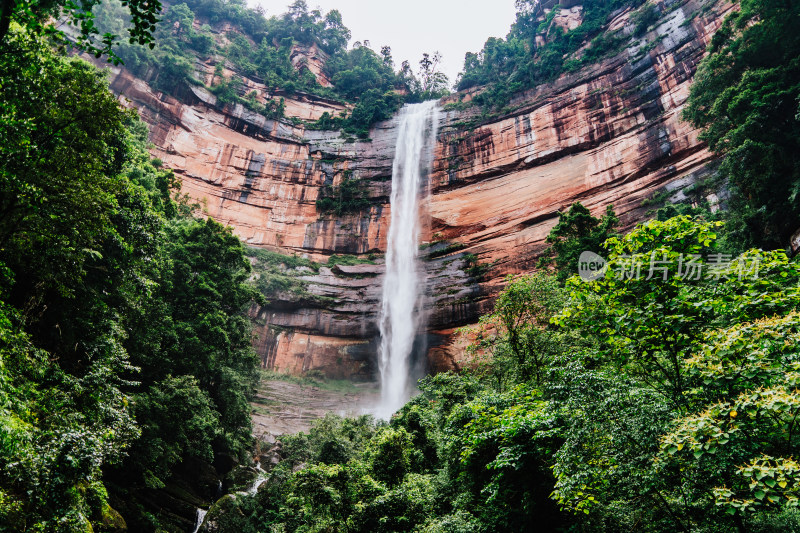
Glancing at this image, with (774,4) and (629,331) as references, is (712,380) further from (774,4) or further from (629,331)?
(774,4)

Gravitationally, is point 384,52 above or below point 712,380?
above

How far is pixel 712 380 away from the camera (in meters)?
3.36

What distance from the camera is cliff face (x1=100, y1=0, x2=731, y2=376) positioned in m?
23.4

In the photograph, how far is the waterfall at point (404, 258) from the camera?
27031 mm

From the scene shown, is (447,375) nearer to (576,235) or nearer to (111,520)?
(576,235)

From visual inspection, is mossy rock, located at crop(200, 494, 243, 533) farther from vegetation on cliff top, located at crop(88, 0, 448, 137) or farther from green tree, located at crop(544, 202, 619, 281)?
vegetation on cliff top, located at crop(88, 0, 448, 137)

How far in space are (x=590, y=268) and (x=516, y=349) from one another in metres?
4.68

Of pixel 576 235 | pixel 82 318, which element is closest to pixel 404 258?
pixel 576 235

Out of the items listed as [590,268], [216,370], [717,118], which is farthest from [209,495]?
[717,118]

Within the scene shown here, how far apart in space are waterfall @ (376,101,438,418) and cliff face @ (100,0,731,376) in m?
0.80

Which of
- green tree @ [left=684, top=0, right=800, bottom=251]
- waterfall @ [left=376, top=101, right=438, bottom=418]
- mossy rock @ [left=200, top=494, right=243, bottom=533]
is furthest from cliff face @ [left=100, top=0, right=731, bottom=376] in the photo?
mossy rock @ [left=200, top=494, right=243, bottom=533]

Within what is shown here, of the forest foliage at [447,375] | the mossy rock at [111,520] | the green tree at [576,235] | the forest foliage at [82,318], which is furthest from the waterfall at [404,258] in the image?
the mossy rock at [111,520]

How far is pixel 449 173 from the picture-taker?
30906 millimetres

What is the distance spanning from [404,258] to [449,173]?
7.11m
